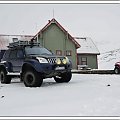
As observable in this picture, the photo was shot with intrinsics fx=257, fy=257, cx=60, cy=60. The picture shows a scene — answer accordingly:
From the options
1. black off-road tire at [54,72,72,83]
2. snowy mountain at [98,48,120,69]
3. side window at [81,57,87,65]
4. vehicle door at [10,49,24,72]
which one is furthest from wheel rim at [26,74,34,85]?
snowy mountain at [98,48,120,69]

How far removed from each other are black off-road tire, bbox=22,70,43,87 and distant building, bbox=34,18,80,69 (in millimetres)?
22625

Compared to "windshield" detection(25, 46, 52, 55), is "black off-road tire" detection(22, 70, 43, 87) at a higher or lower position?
lower

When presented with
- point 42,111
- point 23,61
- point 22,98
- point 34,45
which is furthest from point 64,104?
point 34,45

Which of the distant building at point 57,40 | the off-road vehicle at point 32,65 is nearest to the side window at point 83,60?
the distant building at point 57,40

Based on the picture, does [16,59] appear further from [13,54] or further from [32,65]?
[32,65]

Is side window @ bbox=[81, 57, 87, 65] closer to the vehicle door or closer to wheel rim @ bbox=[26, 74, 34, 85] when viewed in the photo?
the vehicle door

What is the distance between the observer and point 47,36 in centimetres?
3256

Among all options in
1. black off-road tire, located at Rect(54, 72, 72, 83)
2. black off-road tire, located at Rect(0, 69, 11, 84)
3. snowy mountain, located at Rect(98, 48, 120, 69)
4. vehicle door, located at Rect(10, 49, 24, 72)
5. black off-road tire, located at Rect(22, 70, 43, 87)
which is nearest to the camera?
black off-road tire, located at Rect(22, 70, 43, 87)

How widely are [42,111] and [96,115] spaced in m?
1.15

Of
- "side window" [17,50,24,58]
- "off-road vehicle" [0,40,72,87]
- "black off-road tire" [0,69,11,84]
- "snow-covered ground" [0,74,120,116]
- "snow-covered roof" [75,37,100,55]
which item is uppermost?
"snow-covered roof" [75,37,100,55]

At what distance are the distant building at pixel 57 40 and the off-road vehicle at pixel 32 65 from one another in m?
20.9

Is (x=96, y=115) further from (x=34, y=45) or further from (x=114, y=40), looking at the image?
(x=114, y=40)

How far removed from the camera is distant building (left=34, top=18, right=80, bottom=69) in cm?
3209

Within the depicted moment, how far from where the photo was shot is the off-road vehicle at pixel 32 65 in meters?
9.04
